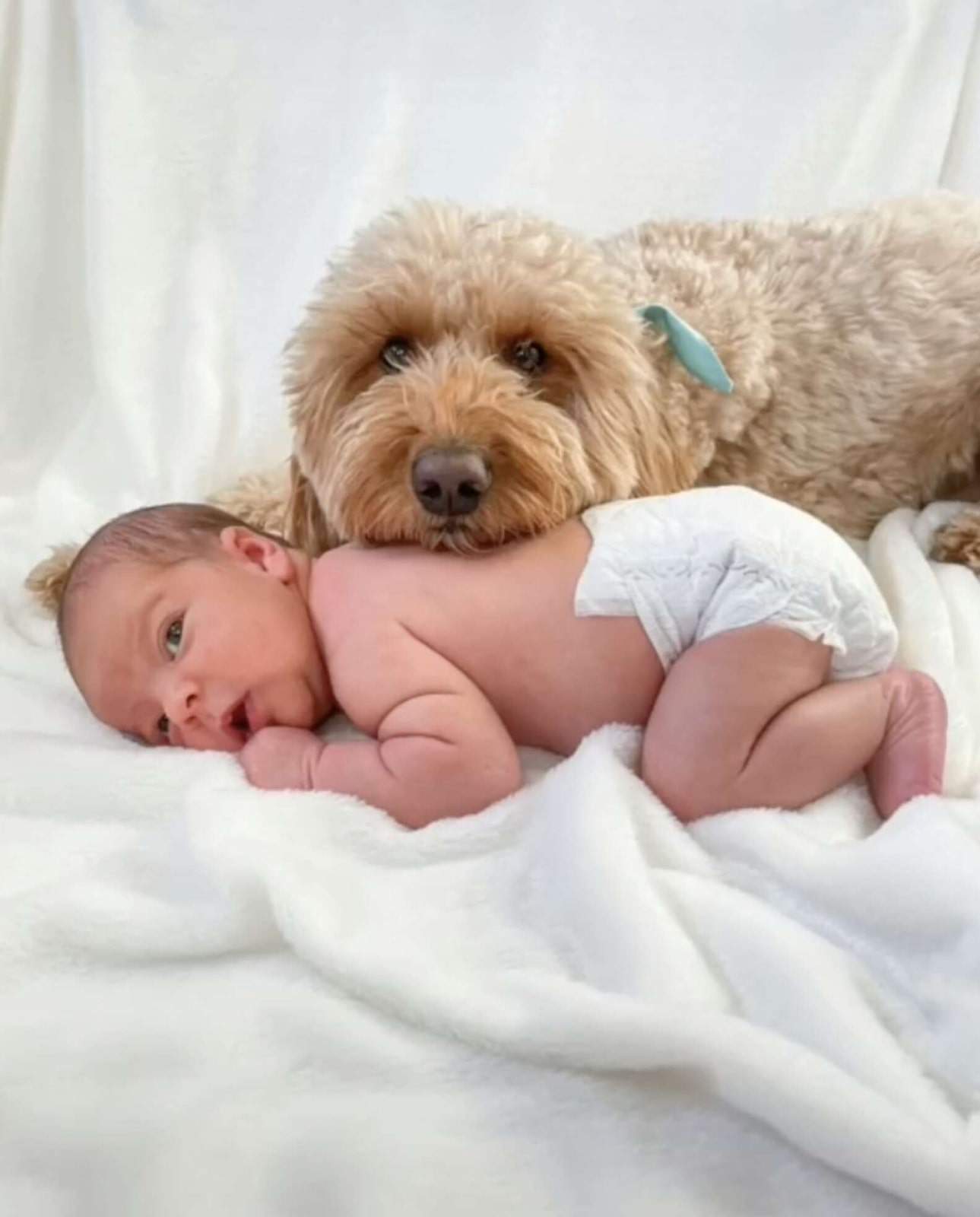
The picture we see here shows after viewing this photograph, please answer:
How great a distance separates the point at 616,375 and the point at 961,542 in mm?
597

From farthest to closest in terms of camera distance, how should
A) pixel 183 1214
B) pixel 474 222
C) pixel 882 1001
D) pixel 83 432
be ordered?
pixel 83 432 < pixel 474 222 < pixel 882 1001 < pixel 183 1214

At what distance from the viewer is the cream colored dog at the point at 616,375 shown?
1.44 metres

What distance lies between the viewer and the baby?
4.30 ft

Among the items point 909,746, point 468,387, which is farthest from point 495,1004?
point 468,387

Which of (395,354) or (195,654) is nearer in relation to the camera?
(195,654)

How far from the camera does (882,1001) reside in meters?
1.09

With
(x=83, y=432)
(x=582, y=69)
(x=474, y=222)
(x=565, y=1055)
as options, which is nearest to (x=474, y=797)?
(x=565, y=1055)

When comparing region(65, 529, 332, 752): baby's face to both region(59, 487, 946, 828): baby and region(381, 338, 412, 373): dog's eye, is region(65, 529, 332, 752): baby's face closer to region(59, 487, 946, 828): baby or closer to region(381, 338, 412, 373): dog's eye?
region(59, 487, 946, 828): baby

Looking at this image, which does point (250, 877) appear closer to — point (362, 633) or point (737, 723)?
point (362, 633)

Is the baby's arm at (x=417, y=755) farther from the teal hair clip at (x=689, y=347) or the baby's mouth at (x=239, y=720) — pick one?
the teal hair clip at (x=689, y=347)

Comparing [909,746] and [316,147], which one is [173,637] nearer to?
[909,746]

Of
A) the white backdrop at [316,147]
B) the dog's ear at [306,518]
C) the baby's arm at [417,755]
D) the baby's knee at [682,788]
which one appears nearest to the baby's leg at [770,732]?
the baby's knee at [682,788]

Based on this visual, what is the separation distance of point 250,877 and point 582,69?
1.67 m

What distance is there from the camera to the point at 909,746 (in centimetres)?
133
